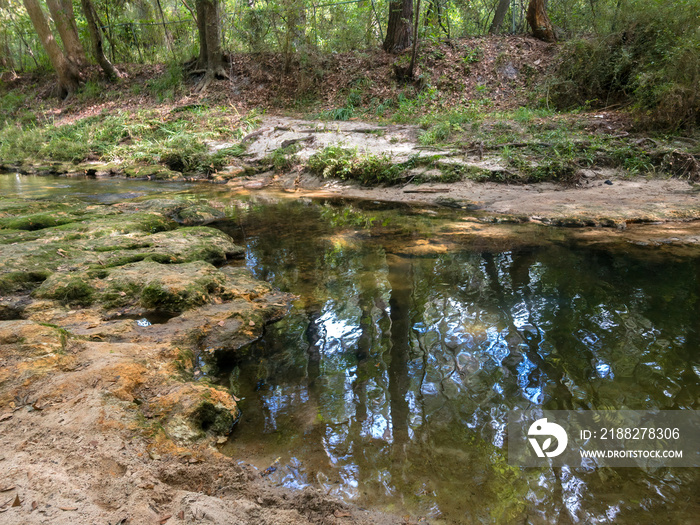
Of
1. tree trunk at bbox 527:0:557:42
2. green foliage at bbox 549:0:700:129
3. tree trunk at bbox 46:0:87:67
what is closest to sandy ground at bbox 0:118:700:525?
green foliage at bbox 549:0:700:129

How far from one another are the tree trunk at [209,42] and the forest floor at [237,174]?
69 cm

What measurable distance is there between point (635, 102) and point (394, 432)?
11.0 m

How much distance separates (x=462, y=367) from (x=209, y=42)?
16658mm

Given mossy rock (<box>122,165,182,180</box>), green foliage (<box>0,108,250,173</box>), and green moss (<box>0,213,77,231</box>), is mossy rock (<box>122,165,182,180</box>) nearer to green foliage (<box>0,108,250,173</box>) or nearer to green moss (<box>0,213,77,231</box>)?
green foliage (<box>0,108,250,173</box>)

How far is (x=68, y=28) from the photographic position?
690 inches

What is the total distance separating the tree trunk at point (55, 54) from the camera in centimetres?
1659

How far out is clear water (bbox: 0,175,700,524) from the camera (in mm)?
2125

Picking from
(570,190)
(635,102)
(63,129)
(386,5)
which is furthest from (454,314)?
(63,129)

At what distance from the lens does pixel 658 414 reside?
259cm

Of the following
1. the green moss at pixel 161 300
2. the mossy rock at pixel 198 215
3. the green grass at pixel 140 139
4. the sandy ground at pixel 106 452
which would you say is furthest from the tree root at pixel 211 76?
the sandy ground at pixel 106 452

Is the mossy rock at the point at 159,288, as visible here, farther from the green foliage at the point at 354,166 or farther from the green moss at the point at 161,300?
the green foliage at the point at 354,166

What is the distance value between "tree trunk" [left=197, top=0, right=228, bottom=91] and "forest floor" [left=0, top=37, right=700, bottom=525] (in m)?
0.69

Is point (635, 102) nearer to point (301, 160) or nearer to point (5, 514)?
point (301, 160)

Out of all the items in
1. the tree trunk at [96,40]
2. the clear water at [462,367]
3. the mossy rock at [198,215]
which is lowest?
the mossy rock at [198,215]
